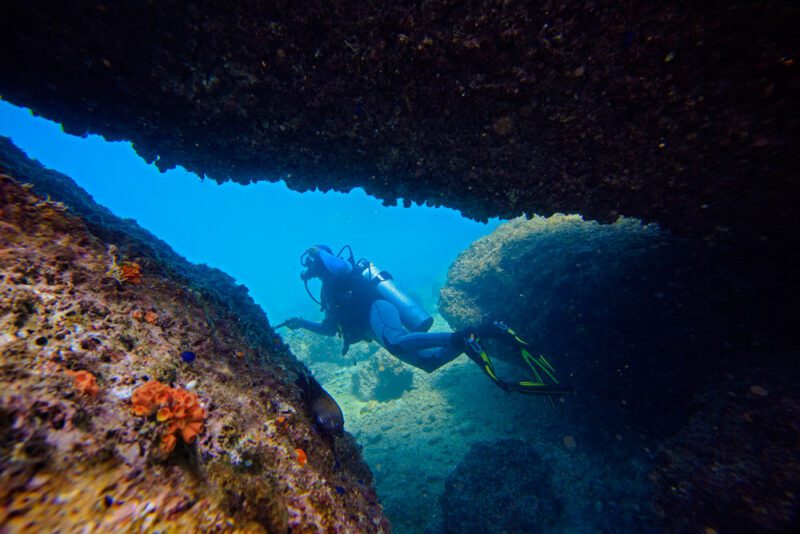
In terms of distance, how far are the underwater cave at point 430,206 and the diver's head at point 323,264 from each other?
2.99 meters

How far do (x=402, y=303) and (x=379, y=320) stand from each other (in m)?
1.18

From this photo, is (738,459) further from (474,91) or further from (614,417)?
(474,91)

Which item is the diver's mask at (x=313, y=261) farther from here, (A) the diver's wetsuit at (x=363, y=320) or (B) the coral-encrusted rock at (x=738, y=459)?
(B) the coral-encrusted rock at (x=738, y=459)

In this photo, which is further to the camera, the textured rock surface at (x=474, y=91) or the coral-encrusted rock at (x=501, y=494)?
the coral-encrusted rock at (x=501, y=494)

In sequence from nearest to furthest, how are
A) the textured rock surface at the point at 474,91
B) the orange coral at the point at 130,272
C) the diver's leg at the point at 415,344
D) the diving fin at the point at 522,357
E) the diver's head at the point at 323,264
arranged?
the orange coral at the point at 130,272, the textured rock surface at the point at 474,91, the diving fin at the point at 522,357, the diver's leg at the point at 415,344, the diver's head at the point at 323,264

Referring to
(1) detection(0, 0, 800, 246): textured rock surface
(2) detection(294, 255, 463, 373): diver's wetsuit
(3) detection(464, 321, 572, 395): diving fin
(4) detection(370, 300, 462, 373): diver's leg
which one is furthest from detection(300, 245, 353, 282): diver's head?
(1) detection(0, 0, 800, 246): textured rock surface

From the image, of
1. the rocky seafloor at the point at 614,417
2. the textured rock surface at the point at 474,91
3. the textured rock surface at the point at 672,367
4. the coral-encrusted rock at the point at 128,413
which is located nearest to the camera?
the coral-encrusted rock at the point at 128,413

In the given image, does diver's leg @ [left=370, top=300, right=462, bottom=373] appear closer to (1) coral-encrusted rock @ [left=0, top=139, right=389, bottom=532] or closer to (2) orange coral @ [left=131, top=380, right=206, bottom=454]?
(1) coral-encrusted rock @ [left=0, top=139, right=389, bottom=532]

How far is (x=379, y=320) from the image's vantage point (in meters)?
8.10

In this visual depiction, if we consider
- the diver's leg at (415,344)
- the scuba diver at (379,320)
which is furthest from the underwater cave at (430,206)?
the diver's leg at (415,344)

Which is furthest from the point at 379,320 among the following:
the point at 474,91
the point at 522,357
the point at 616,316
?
the point at 474,91

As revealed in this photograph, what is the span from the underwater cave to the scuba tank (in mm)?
2417

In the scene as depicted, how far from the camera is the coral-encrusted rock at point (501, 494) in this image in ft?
16.1

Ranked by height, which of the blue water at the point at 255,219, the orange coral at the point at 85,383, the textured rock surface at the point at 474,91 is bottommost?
the orange coral at the point at 85,383
